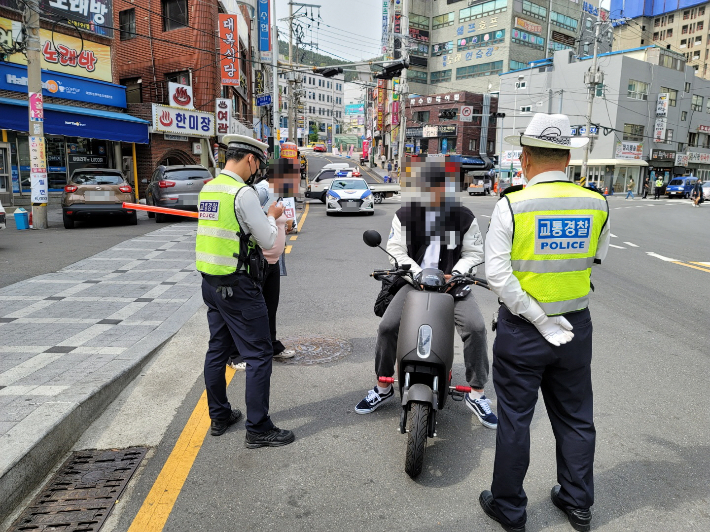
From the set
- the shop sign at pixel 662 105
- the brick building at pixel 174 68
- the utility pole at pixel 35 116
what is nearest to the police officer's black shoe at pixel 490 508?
the utility pole at pixel 35 116

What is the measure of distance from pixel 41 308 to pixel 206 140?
2192 cm

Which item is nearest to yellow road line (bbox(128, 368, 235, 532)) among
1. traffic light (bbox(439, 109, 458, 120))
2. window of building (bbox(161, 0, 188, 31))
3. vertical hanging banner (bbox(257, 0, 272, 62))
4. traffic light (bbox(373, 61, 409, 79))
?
traffic light (bbox(373, 61, 409, 79))

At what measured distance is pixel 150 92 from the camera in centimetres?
2722

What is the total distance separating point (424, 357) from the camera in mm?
3117

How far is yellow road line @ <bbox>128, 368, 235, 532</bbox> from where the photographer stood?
2658mm

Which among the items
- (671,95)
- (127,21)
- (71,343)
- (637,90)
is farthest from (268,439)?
(671,95)

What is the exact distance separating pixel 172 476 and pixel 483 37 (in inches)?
2883

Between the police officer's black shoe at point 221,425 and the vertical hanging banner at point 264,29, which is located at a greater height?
the vertical hanging banner at point 264,29

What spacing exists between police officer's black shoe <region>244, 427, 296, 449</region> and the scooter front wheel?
83 cm

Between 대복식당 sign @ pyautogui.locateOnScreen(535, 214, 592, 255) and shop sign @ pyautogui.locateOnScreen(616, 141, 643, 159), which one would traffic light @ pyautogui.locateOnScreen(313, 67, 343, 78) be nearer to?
대복식당 sign @ pyautogui.locateOnScreen(535, 214, 592, 255)

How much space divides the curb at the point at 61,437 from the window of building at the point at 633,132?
178 ft

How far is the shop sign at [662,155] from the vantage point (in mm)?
52438

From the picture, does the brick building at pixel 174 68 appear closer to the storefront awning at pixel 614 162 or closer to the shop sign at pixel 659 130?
the storefront awning at pixel 614 162

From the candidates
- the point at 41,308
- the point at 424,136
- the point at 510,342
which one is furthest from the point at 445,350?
the point at 424,136
